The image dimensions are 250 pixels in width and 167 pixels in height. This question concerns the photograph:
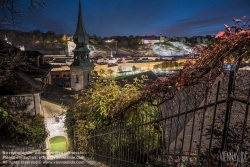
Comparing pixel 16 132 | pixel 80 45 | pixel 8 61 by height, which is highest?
pixel 80 45

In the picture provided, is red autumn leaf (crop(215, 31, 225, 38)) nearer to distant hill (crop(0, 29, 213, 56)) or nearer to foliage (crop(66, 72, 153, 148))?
foliage (crop(66, 72, 153, 148))

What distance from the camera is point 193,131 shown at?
4.08 meters

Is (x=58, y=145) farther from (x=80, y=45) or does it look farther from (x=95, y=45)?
(x=95, y=45)

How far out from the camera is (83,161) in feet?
26.3

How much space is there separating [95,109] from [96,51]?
290ft

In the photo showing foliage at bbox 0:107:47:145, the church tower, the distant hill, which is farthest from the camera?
the distant hill

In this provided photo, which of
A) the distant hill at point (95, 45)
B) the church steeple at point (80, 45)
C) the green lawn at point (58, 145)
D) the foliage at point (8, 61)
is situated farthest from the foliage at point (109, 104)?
the distant hill at point (95, 45)

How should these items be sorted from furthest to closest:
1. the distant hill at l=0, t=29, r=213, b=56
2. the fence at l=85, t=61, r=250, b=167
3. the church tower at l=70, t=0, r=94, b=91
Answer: the distant hill at l=0, t=29, r=213, b=56 → the church tower at l=70, t=0, r=94, b=91 → the fence at l=85, t=61, r=250, b=167

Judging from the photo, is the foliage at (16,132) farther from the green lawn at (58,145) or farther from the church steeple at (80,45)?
the church steeple at (80,45)

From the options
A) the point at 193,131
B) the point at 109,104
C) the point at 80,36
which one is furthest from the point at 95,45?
the point at 193,131

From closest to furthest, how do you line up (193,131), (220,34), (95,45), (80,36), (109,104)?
(220,34) < (193,131) < (109,104) < (80,36) < (95,45)

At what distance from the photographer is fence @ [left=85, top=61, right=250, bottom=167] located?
6.17ft

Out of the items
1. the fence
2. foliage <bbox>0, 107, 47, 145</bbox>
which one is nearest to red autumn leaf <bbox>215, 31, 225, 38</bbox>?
the fence

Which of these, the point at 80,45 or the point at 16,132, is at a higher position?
the point at 80,45
